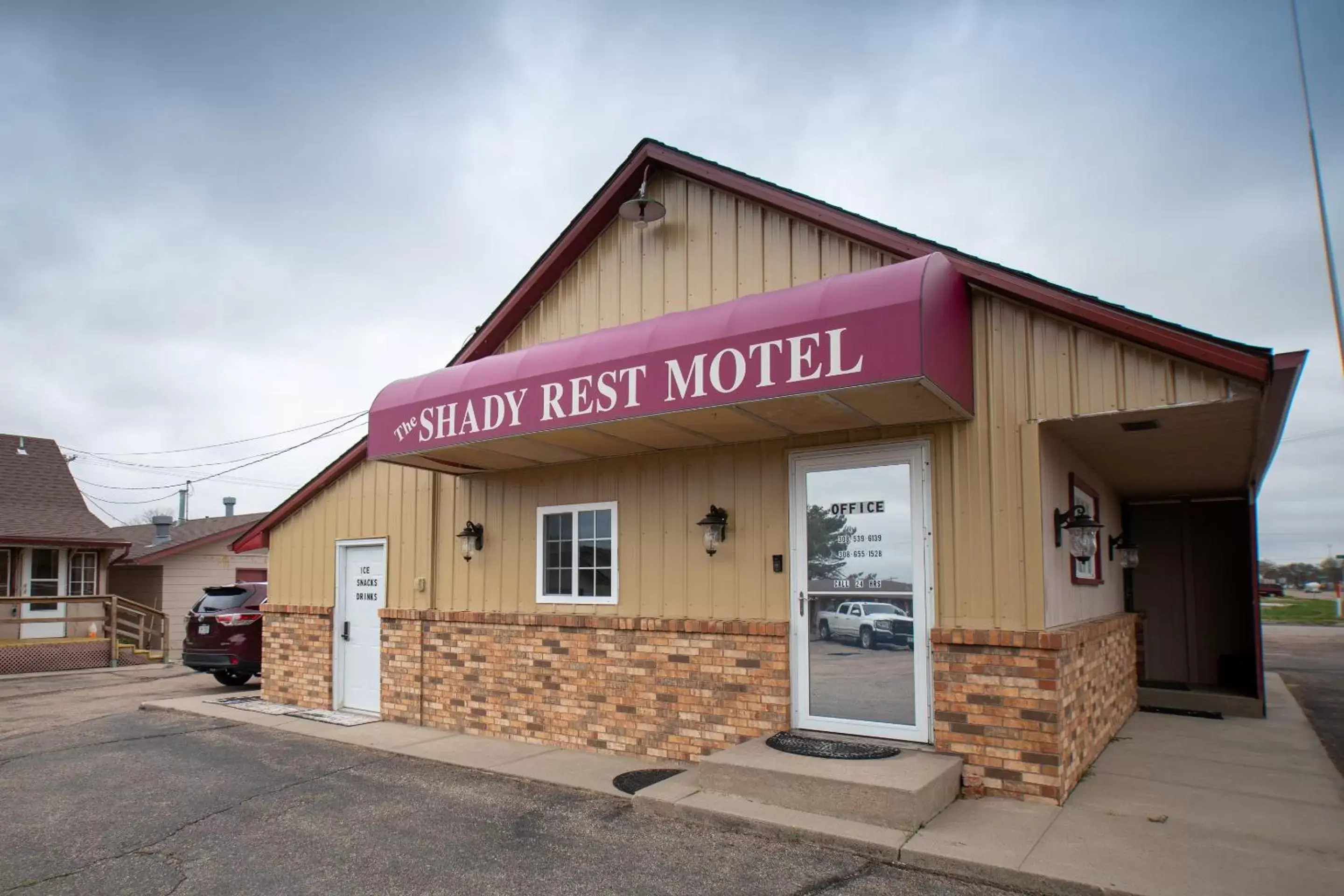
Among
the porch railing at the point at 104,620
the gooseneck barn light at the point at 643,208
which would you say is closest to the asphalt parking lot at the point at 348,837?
the gooseneck barn light at the point at 643,208

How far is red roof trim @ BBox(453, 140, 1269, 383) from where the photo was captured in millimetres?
5504

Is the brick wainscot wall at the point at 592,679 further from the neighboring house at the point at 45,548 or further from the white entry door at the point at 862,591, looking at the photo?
the neighboring house at the point at 45,548

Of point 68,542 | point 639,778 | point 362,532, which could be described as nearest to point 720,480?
point 639,778

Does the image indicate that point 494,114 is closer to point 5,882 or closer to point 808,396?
point 808,396

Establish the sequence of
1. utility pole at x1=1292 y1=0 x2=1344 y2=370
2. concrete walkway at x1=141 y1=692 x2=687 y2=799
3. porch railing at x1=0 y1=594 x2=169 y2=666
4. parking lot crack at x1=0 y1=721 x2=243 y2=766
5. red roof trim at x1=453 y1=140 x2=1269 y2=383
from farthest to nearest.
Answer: porch railing at x1=0 y1=594 x2=169 y2=666, parking lot crack at x1=0 y1=721 x2=243 y2=766, concrete walkway at x1=141 y1=692 x2=687 y2=799, red roof trim at x1=453 y1=140 x2=1269 y2=383, utility pole at x1=1292 y1=0 x2=1344 y2=370

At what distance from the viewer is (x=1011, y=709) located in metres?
5.95

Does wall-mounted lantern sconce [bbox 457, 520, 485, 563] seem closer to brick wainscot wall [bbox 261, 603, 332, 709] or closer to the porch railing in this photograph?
brick wainscot wall [bbox 261, 603, 332, 709]

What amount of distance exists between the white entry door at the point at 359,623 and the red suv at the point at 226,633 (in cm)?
315

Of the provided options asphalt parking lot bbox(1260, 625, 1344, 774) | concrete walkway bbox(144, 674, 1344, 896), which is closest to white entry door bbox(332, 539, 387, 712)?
concrete walkway bbox(144, 674, 1344, 896)

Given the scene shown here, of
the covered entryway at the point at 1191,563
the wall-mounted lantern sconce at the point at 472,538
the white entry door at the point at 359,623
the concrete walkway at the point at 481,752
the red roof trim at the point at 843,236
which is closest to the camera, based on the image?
the red roof trim at the point at 843,236

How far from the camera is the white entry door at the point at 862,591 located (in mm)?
6578

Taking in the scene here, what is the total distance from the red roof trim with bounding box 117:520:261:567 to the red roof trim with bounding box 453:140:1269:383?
692 inches

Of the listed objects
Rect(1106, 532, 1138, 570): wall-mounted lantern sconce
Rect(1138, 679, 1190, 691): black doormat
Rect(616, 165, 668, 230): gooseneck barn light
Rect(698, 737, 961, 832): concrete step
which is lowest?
Rect(1138, 679, 1190, 691): black doormat

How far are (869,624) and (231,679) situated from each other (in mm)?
12491
